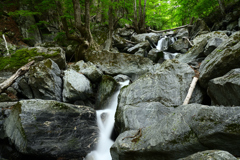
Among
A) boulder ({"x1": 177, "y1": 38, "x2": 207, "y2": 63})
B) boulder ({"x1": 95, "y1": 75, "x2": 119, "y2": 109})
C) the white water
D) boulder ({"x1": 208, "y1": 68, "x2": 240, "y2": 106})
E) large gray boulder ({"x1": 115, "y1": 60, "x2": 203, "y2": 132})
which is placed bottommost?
the white water

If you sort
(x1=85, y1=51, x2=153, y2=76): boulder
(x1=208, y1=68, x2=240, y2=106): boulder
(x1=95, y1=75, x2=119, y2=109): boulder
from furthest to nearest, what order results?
(x1=85, y1=51, x2=153, y2=76): boulder < (x1=95, y1=75, x2=119, y2=109): boulder < (x1=208, y1=68, x2=240, y2=106): boulder

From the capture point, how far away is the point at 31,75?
22.2 ft

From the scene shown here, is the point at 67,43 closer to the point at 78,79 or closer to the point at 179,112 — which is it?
the point at 78,79

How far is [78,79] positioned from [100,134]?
3256 mm

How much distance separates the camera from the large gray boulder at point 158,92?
4.52m

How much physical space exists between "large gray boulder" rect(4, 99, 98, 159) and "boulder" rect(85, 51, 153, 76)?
4.82 metres

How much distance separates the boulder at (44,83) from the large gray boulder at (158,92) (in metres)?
3.49

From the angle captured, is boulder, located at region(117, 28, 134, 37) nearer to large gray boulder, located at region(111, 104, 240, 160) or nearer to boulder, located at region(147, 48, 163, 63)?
boulder, located at region(147, 48, 163, 63)

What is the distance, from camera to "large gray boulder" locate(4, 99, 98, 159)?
424 centimetres

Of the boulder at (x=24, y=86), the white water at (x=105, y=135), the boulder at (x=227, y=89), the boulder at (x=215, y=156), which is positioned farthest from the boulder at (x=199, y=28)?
the boulder at (x=24, y=86)

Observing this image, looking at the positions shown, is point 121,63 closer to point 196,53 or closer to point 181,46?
point 196,53

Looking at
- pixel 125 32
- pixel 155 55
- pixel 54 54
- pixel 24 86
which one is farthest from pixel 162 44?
pixel 24 86

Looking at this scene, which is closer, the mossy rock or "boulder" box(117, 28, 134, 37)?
the mossy rock

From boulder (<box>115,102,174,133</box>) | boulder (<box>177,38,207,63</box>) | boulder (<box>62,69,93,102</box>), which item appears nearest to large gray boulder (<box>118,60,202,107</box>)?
boulder (<box>115,102,174,133</box>)
